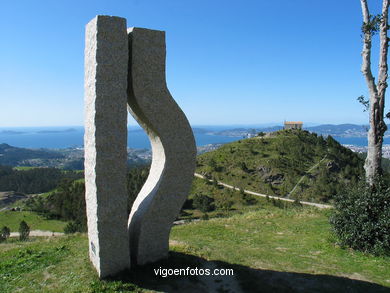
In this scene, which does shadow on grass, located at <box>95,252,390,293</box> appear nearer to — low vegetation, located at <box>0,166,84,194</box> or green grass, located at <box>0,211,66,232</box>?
green grass, located at <box>0,211,66,232</box>

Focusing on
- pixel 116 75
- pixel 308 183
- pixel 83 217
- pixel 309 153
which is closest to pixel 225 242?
pixel 116 75

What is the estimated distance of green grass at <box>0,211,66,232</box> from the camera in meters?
57.3

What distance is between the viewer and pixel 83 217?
54.6 metres

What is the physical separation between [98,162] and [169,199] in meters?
2.70

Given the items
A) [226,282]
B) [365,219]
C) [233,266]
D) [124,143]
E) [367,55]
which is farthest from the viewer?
[367,55]

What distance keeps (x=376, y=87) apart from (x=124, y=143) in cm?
1121

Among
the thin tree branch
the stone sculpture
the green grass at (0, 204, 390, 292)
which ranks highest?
the thin tree branch

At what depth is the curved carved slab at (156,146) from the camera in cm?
893

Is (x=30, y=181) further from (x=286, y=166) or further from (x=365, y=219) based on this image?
(x=365, y=219)

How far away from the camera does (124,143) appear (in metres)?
8.42

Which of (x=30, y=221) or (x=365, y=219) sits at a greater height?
(x=365, y=219)

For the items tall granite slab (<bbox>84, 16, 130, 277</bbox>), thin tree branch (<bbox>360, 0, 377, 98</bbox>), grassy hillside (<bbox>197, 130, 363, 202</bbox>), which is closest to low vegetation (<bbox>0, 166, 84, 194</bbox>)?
grassy hillside (<bbox>197, 130, 363, 202</bbox>)

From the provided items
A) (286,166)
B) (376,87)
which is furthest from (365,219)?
(286,166)

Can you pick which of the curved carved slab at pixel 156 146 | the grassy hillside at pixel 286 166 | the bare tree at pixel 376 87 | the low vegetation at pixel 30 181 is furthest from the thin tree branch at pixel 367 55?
the low vegetation at pixel 30 181
